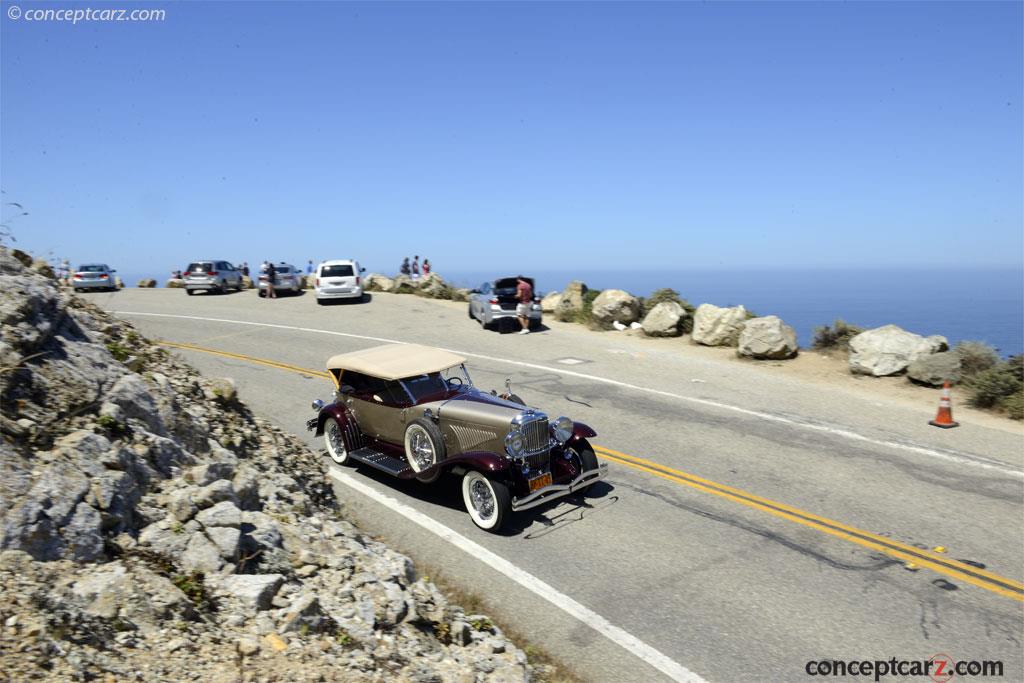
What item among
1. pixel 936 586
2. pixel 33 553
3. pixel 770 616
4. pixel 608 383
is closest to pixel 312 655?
pixel 33 553

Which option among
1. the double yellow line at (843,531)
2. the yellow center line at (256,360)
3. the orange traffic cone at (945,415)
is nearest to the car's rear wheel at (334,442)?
the double yellow line at (843,531)

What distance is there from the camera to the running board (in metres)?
9.31

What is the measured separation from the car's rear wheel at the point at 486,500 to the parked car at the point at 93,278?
1367 inches

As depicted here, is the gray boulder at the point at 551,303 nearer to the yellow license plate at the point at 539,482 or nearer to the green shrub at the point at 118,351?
the yellow license plate at the point at 539,482

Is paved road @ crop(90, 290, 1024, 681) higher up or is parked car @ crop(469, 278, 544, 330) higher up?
parked car @ crop(469, 278, 544, 330)

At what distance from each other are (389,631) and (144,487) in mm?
2472

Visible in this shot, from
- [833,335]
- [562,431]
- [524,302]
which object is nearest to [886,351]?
[833,335]

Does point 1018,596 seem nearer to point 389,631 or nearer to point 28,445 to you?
point 389,631

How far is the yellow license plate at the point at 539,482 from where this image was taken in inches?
332

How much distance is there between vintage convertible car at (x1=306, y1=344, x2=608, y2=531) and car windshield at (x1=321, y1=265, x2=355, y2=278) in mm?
21073

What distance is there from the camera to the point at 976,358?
1552cm

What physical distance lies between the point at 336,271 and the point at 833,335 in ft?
73.2

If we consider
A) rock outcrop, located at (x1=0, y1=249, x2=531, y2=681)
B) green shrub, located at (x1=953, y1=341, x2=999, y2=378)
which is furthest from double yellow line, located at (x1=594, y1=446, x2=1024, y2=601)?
green shrub, located at (x1=953, y1=341, x2=999, y2=378)

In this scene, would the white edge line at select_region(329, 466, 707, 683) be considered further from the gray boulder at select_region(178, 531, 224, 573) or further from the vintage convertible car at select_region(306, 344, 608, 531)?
the gray boulder at select_region(178, 531, 224, 573)
